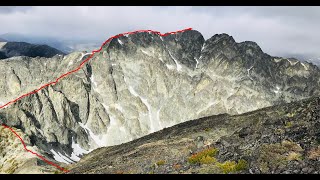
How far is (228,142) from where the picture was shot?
4606 centimetres

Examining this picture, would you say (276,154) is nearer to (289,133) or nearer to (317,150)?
(317,150)

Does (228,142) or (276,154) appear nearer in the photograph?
(276,154)

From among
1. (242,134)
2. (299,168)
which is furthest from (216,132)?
(299,168)

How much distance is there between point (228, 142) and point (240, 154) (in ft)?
23.9

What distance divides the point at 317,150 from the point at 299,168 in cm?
448

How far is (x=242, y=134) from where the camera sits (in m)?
48.4

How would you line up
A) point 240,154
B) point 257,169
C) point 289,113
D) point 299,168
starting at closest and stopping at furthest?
point 299,168 → point 257,169 → point 240,154 → point 289,113

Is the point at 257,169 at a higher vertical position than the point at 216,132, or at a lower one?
higher

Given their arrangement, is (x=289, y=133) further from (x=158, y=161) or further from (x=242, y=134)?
(x=158, y=161)
